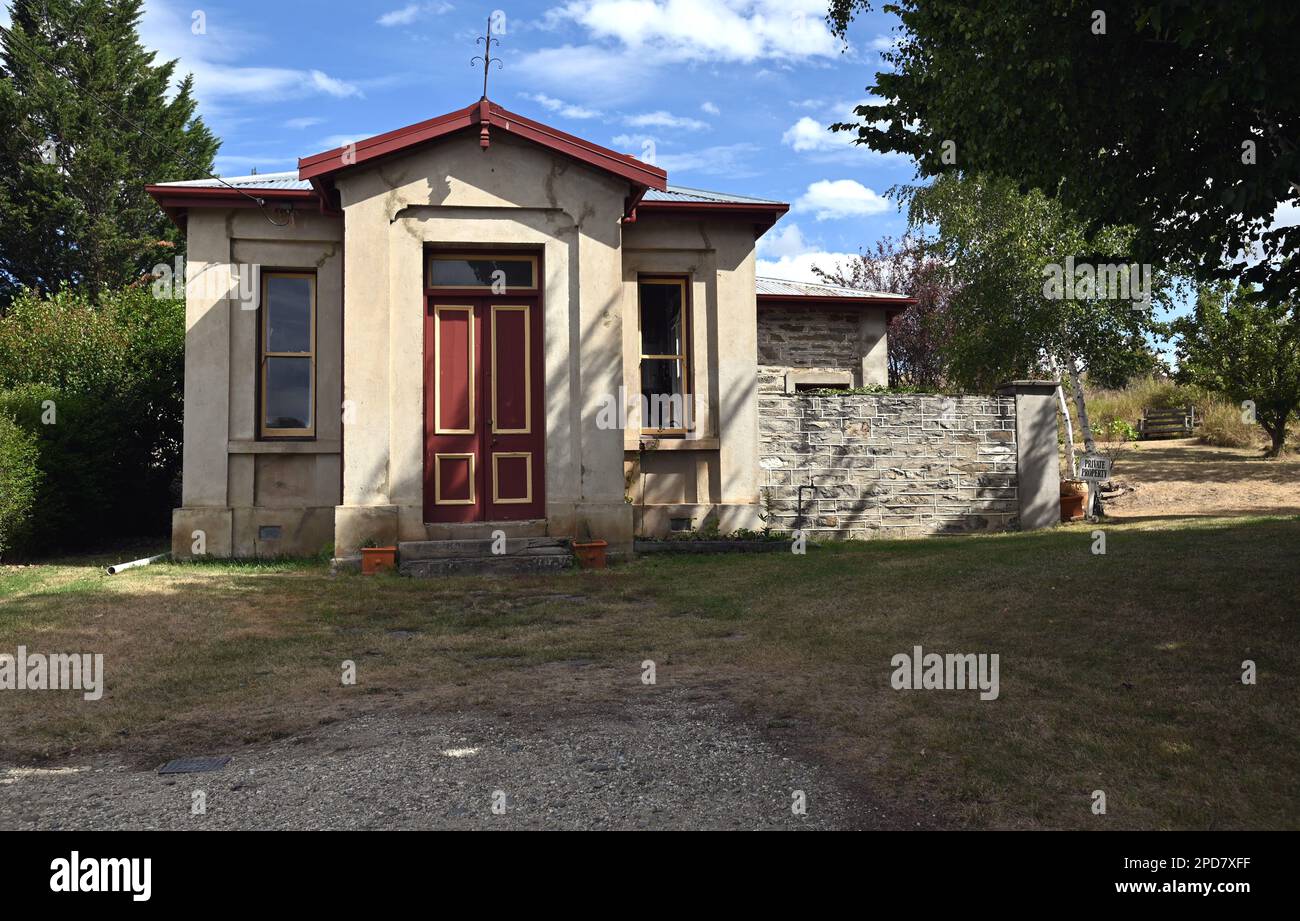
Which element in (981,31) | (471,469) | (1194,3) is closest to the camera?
(1194,3)

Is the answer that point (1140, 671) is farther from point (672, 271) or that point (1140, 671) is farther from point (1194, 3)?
point (672, 271)

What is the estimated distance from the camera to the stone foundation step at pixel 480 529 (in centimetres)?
1026

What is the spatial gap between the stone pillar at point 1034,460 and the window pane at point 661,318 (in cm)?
498

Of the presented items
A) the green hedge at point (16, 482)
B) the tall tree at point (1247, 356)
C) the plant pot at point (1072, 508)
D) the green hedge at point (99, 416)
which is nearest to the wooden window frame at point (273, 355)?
the green hedge at point (16, 482)

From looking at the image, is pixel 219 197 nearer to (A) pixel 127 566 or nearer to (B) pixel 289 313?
(B) pixel 289 313

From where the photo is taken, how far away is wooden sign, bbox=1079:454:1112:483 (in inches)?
527

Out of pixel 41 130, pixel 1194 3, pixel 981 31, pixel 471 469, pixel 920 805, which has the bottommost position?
pixel 920 805

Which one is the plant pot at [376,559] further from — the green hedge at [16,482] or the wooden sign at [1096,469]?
the wooden sign at [1096,469]

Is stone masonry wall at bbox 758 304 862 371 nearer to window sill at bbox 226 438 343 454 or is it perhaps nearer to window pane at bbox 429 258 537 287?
window pane at bbox 429 258 537 287

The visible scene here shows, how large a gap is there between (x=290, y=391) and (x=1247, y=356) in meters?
22.3

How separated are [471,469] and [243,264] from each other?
3.88 m

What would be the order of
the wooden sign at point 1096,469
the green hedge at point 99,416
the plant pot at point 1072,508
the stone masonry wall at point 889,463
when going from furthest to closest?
the plant pot at point 1072,508 → the wooden sign at point 1096,469 → the stone masonry wall at point 889,463 → the green hedge at point 99,416

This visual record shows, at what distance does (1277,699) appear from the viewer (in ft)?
15.1

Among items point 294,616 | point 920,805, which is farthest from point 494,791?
point 294,616
